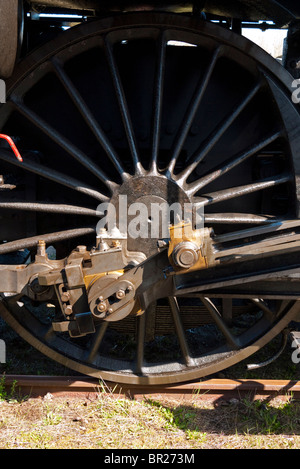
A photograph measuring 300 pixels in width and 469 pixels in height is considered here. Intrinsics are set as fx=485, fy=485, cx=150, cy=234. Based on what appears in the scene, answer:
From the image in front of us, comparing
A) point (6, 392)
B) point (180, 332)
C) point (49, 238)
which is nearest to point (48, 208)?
point (49, 238)

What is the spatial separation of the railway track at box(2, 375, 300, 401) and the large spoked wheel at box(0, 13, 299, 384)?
11 cm

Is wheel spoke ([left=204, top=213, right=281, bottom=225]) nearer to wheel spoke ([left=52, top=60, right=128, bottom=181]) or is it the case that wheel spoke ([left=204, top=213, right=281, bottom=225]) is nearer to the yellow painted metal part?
the yellow painted metal part

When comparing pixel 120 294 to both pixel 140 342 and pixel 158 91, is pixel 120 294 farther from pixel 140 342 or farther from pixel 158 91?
pixel 158 91

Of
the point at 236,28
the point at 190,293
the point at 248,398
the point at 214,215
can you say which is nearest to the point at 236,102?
the point at 236,28

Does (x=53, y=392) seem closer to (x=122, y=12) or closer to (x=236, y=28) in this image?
(x=122, y=12)

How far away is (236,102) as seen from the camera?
311 cm

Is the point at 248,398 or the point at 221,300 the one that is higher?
the point at 221,300

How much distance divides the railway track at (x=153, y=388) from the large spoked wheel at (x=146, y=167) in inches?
4.2

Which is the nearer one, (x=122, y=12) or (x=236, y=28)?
(x=122, y=12)

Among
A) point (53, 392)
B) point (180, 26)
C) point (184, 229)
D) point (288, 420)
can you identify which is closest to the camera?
point (184, 229)

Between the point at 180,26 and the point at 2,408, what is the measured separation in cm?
257

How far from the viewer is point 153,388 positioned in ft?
10.7

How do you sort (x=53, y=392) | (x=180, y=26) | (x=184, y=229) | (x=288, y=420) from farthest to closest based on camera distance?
(x=53, y=392) → (x=288, y=420) → (x=180, y=26) → (x=184, y=229)

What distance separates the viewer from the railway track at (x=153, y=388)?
3.19m
